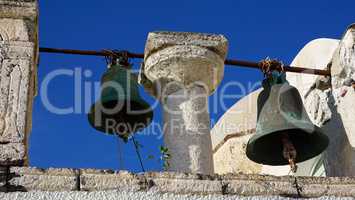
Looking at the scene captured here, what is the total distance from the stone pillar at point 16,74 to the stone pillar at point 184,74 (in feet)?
2.93

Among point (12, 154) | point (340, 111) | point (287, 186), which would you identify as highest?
point (340, 111)

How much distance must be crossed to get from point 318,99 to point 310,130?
115cm

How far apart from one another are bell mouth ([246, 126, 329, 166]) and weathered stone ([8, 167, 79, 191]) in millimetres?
1669

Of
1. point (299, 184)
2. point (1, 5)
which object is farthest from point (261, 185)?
point (1, 5)

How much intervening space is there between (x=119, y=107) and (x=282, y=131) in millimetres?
1197

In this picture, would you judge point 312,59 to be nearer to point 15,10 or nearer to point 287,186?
point 287,186

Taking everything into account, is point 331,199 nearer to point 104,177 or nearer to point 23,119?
point 104,177

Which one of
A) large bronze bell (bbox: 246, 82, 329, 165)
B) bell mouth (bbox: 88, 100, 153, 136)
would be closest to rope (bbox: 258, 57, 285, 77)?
large bronze bell (bbox: 246, 82, 329, 165)

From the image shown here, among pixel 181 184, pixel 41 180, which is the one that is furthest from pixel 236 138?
pixel 41 180

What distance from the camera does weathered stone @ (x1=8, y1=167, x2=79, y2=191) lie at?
14.8ft

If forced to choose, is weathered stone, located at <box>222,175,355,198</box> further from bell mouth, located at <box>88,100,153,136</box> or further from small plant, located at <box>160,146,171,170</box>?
bell mouth, located at <box>88,100,153,136</box>

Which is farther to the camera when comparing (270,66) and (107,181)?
(270,66)

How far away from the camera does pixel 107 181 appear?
15.1ft

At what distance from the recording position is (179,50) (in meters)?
5.86
